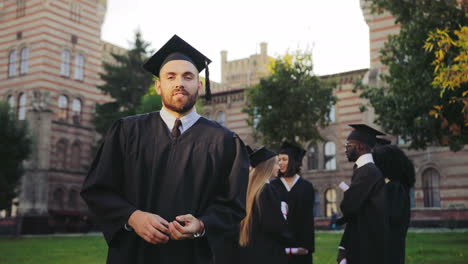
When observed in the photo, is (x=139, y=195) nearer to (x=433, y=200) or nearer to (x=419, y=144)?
(x=419, y=144)

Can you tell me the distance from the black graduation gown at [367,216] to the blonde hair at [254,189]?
1076 mm

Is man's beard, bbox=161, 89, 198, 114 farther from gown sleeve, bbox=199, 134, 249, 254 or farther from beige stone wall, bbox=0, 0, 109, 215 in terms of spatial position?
beige stone wall, bbox=0, 0, 109, 215

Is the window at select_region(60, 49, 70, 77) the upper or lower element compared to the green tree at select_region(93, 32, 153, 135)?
upper

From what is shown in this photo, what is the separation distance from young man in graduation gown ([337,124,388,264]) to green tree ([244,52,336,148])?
2035 cm

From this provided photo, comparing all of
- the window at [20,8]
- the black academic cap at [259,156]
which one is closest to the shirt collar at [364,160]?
the black academic cap at [259,156]

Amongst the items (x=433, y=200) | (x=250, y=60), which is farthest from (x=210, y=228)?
(x=250, y=60)

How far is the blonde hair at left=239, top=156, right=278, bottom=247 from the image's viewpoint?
6.06 metres

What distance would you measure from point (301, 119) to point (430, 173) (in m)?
9.09

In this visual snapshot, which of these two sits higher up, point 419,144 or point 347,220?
point 419,144

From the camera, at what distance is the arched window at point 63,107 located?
38875mm

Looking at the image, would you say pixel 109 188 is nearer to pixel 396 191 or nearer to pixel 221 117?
pixel 396 191

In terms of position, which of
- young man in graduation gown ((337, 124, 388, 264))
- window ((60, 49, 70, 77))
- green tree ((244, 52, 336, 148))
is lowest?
young man in graduation gown ((337, 124, 388, 264))

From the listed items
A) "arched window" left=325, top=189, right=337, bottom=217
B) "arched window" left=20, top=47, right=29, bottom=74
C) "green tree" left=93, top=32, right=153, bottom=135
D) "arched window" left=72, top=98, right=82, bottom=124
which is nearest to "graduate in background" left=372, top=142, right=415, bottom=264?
"arched window" left=325, top=189, right=337, bottom=217

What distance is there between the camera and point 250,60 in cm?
6831
